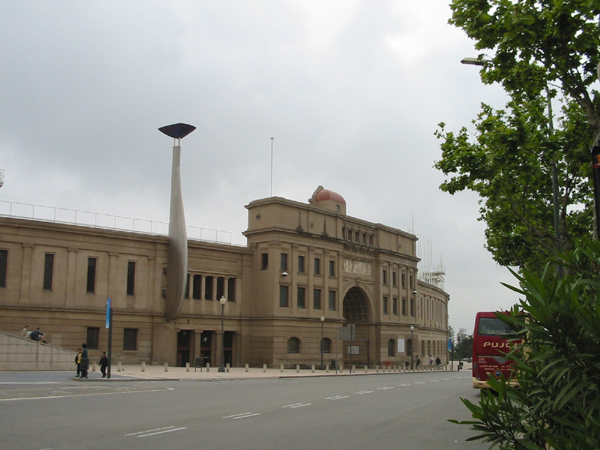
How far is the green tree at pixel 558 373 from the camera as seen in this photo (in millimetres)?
4520

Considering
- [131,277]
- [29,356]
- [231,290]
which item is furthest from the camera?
[231,290]

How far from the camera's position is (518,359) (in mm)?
5535

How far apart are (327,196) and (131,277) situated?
22.0m

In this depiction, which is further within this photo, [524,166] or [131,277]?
[131,277]

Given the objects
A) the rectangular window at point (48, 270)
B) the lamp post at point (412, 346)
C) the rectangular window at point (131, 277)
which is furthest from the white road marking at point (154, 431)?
the lamp post at point (412, 346)

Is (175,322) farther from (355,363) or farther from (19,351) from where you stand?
(355,363)

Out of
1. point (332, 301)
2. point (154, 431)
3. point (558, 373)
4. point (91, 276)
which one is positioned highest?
point (91, 276)

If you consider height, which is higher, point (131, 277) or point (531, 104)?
point (531, 104)

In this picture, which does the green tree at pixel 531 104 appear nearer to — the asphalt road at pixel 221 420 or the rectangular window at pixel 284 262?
the asphalt road at pixel 221 420

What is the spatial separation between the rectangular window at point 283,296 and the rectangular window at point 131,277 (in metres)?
13.0

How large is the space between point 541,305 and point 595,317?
1.25ft

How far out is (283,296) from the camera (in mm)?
55625

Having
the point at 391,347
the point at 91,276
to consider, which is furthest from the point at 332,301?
the point at 91,276

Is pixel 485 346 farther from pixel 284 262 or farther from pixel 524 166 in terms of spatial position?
pixel 284 262
